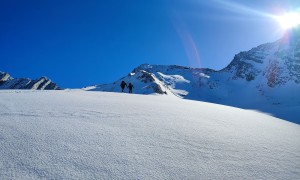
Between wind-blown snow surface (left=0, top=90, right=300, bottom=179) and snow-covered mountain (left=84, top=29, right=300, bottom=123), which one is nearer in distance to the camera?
wind-blown snow surface (left=0, top=90, right=300, bottom=179)

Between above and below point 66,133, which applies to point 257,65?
above

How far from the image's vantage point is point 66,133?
525 centimetres

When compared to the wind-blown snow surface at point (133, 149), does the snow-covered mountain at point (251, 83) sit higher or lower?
higher

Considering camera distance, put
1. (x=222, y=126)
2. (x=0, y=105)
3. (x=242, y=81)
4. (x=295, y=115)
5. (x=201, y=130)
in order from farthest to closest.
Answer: (x=242, y=81) → (x=295, y=115) → (x=0, y=105) → (x=222, y=126) → (x=201, y=130)

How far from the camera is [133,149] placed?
4676 mm

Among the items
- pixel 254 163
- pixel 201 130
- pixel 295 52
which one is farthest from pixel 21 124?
pixel 295 52

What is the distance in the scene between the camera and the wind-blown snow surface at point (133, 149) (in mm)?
3862

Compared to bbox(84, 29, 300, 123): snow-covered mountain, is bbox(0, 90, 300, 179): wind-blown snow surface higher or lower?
lower

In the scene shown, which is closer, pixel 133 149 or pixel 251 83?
pixel 133 149

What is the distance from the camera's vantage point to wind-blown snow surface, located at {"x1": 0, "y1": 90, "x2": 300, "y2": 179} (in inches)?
152

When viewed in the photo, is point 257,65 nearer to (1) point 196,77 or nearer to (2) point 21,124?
(1) point 196,77

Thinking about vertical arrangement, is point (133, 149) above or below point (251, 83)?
below

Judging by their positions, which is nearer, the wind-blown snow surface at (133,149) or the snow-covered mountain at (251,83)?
the wind-blown snow surface at (133,149)

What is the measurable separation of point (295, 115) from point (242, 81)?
88.4 meters
